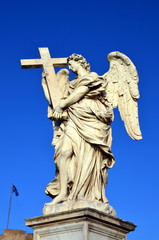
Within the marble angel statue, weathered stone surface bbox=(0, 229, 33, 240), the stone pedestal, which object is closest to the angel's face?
the marble angel statue

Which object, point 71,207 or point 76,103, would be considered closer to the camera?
point 71,207

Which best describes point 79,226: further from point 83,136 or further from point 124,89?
point 124,89

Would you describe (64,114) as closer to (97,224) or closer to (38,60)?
(38,60)

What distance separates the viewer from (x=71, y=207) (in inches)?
297

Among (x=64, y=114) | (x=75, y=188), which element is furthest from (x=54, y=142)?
(x=75, y=188)

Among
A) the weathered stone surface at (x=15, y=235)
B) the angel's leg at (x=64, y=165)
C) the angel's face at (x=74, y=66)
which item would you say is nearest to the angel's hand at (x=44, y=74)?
the angel's face at (x=74, y=66)

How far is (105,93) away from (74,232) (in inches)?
115

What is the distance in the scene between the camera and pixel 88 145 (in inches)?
324

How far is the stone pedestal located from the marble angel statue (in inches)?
9.7

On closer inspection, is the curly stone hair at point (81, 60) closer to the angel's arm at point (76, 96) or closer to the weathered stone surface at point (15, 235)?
the angel's arm at point (76, 96)

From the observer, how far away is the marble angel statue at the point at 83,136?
7.97 metres

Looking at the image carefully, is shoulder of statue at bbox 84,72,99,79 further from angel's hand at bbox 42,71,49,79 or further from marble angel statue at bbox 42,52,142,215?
angel's hand at bbox 42,71,49,79

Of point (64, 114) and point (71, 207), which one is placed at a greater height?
point (64, 114)

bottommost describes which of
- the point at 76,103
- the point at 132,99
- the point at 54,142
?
the point at 54,142
